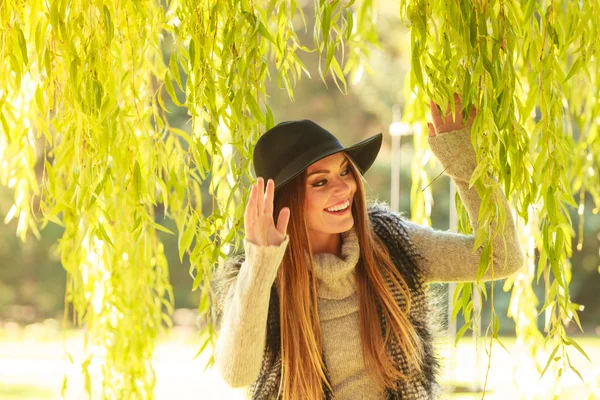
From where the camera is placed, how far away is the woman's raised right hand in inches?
57.5

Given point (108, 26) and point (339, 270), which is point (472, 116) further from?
point (108, 26)

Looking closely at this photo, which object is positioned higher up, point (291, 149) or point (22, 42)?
point (22, 42)

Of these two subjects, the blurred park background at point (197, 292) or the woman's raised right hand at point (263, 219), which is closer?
the woman's raised right hand at point (263, 219)

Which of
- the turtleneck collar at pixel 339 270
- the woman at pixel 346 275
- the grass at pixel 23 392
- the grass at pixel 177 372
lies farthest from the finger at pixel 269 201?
the grass at pixel 23 392

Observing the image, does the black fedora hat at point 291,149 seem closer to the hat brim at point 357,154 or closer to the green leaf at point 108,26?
the hat brim at point 357,154

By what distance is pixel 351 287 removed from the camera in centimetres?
169

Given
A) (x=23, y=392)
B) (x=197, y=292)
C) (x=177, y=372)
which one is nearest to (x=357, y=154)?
(x=23, y=392)

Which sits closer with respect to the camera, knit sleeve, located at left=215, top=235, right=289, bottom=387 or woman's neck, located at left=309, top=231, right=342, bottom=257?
knit sleeve, located at left=215, top=235, right=289, bottom=387

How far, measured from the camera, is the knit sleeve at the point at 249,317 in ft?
4.85

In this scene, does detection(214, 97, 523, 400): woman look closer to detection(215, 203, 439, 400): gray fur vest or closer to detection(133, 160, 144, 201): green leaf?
detection(215, 203, 439, 400): gray fur vest

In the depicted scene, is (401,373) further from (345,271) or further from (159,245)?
(159,245)

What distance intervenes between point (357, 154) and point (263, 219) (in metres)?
0.36

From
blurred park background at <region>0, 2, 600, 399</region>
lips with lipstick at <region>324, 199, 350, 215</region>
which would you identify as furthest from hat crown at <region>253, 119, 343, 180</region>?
blurred park background at <region>0, 2, 600, 399</region>

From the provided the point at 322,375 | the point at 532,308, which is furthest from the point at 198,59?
the point at 532,308
